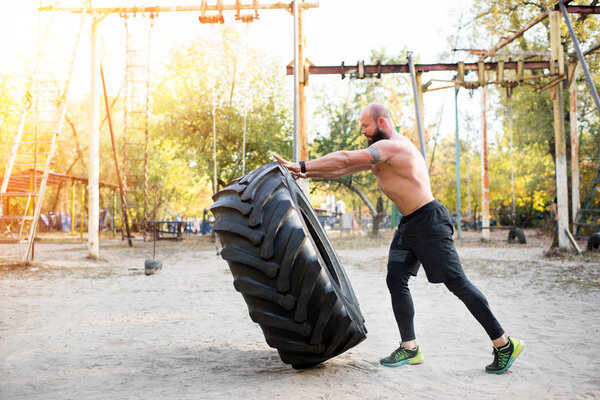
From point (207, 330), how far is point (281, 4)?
901 centimetres

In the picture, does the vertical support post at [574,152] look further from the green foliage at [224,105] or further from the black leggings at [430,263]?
the green foliage at [224,105]

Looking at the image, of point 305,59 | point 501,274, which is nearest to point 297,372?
point 501,274

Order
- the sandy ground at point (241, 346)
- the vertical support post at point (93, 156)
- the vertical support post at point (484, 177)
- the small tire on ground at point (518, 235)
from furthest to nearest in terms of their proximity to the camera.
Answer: the vertical support post at point (484, 177), the small tire on ground at point (518, 235), the vertical support post at point (93, 156), the sandy ground at point (241, 346)

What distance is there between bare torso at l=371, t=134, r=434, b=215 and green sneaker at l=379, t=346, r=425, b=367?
3.51 ft

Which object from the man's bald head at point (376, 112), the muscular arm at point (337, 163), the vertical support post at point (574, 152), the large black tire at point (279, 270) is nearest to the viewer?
the large black tire at point (279, 270)

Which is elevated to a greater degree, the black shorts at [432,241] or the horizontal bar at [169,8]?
the horizontal bar at [169,8]

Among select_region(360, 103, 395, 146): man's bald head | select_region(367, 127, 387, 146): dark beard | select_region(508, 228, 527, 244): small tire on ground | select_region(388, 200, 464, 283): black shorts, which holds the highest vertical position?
select_region(360, 103, 395, 146): man's bald head

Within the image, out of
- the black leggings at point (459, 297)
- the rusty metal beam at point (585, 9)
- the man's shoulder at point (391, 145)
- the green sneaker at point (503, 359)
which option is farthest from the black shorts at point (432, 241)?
the rusty metal beam at point (585, 9)

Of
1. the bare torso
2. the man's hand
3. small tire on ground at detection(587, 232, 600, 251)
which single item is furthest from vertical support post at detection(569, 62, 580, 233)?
the man's hand

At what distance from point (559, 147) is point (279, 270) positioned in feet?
38.9

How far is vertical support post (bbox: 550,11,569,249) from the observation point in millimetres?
12344

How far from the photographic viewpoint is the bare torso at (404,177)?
12.3 feet

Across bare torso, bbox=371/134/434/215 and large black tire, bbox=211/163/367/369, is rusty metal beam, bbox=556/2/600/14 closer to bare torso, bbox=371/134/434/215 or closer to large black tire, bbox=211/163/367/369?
bare torso, bbox=371/134/434/215

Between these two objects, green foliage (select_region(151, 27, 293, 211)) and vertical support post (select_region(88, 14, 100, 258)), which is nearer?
vertical support post (select_region(88, 14, 100, 258))
